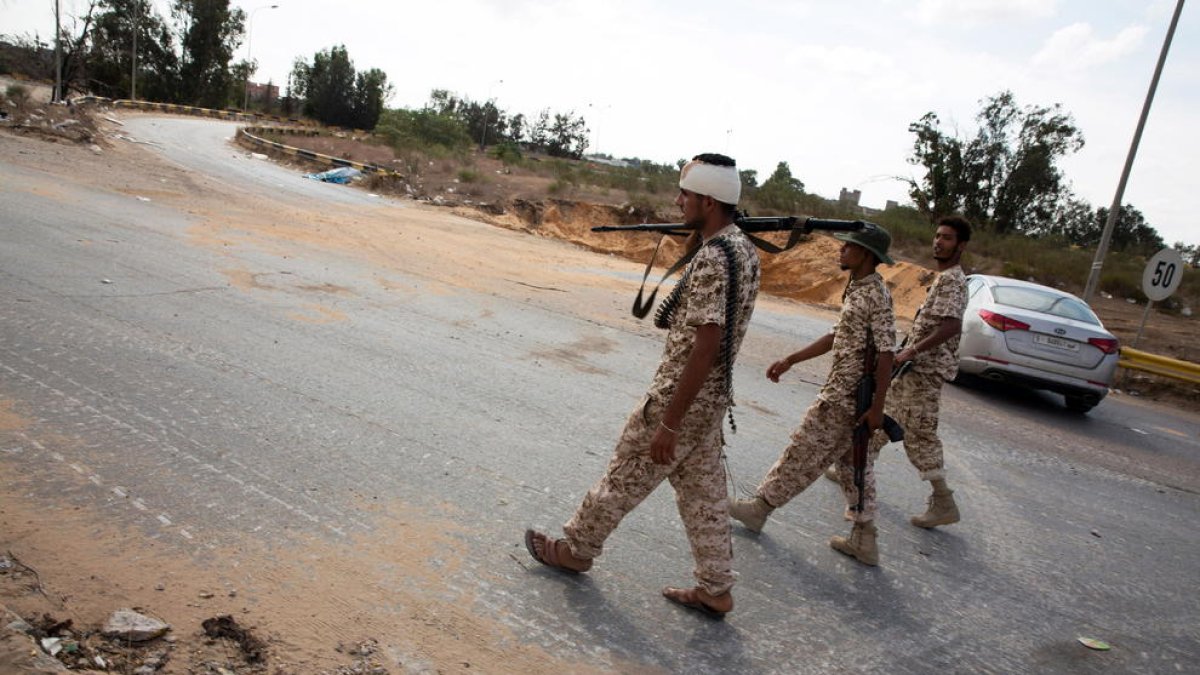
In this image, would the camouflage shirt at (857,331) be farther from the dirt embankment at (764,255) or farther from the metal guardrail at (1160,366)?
the dirt embankment at (764,255)

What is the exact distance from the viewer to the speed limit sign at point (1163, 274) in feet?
41.0

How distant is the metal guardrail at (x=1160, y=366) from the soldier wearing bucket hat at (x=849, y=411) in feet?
32.0

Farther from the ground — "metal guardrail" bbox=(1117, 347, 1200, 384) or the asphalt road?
"metal guardrail" bbox=(1117, 347, 1200, 384)

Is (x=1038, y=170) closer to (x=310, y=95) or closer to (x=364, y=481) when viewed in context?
(x=364, y=481)

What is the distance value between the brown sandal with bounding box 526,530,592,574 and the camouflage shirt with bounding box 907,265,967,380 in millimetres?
2628

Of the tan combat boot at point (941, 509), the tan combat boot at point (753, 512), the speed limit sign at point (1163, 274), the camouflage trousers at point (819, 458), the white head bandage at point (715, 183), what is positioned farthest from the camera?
the speed limit sign at point (1163, 274)

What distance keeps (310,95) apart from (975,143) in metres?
67.7

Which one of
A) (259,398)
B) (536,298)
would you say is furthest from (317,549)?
(536,298)

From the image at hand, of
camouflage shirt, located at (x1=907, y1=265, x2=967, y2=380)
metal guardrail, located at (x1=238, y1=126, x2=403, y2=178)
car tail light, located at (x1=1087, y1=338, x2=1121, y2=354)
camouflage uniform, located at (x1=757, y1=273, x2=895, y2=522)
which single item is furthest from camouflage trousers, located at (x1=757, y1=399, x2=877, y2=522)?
metal guardrail, located at (x1=238, y1=126, x2=403, y2=178)

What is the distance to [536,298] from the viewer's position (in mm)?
10602

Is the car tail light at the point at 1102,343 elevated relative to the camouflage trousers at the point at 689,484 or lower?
elevated

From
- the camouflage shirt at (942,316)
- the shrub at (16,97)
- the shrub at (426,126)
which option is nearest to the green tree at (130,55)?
the shrub at (426,126)

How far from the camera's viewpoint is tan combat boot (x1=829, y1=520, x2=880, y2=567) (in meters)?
4.04

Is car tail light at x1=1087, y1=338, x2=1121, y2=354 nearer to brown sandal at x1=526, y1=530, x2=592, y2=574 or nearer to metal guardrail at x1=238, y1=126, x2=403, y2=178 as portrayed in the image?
brown sandal at x1=526, y1=530, x2=592, y2=574
